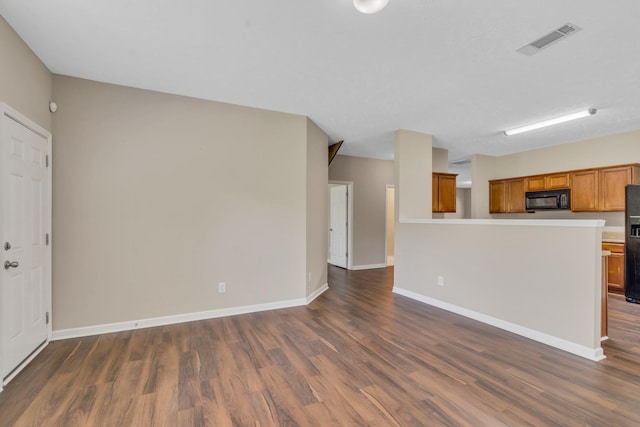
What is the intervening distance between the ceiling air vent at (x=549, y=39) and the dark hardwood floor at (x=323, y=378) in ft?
8.61

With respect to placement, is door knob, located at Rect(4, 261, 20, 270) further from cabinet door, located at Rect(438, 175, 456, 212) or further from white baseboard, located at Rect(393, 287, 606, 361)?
cabinet door, located at Rect(438, 175, 456, 212)

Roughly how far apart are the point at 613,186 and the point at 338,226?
16.4 ft

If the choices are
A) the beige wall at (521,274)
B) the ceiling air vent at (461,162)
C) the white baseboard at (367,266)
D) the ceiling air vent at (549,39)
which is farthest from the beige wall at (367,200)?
the ceiling air vent at (549,39)

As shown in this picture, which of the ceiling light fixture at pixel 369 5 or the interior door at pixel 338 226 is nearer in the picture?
the ceiling light fixture at pixel 369 5

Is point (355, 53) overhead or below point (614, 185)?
overhead

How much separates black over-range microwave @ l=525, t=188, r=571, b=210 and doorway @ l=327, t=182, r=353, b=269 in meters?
3.61

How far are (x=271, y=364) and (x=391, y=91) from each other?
3013mm

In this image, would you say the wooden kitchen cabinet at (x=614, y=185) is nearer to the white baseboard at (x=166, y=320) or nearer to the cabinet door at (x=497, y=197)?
the cabinet door at (x=497, y=197)

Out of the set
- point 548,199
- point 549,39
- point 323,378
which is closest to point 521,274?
point 549,39

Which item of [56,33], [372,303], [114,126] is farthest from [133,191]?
[372,303]

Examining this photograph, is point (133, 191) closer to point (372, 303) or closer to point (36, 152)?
point (36, 152)

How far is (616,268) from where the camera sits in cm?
479

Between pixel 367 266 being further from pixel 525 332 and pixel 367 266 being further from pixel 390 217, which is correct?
pixel 525 332

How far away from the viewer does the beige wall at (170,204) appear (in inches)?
120
